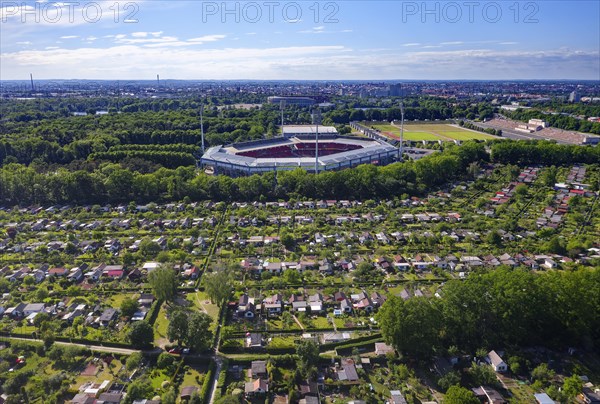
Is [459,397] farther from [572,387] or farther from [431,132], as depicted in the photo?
[431,132]

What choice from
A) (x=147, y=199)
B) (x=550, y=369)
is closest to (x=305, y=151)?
(x=147, y=199)

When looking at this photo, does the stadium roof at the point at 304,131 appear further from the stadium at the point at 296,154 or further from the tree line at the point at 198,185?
the tree line at the point at 198,185

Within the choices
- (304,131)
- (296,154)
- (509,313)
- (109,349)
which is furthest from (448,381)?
(304,131)

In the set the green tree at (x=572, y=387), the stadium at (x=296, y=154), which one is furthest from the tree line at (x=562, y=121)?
the green tree at (x=572, y=387)

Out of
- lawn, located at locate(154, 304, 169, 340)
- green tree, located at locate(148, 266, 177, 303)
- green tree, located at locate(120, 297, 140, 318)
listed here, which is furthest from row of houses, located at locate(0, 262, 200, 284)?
green tree, located at locate(120, 297, 140, 318)

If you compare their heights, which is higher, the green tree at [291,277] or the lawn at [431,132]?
the lawn at [431,132]
